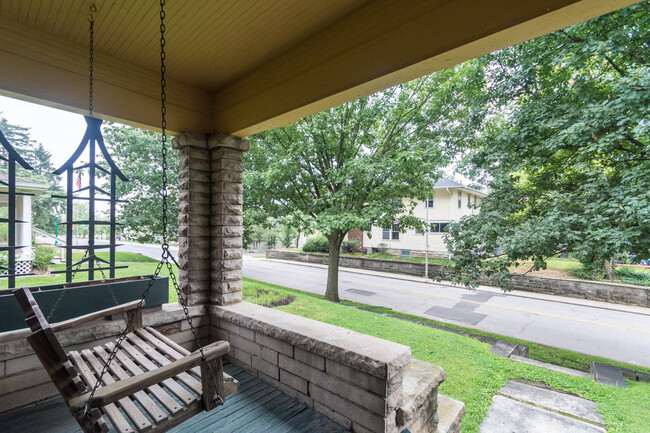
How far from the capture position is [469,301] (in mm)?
9188

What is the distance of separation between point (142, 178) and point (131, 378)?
669cm

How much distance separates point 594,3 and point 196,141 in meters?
3.31

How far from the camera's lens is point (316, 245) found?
59.6 ft

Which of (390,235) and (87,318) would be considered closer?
(87,318)

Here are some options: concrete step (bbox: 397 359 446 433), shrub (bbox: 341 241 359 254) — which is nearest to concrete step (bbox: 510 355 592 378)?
concrete step (bbox: 397 359 446 433)

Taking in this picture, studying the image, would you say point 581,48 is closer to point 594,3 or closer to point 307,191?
point 594,3

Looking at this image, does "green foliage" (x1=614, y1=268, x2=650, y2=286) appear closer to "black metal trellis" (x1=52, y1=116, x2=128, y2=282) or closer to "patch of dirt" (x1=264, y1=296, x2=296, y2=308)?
"patch of dirt" (x1=264, y1=296, x2=296, y2=308)

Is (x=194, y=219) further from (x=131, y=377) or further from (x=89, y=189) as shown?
(x=131, y=377)

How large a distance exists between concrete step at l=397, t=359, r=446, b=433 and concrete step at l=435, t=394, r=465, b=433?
0.08 metres

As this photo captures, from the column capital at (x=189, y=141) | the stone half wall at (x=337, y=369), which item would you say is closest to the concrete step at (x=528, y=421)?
the stone half wall at (x=337, y=369)

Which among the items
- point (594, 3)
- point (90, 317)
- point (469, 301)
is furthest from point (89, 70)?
point (469, 301)

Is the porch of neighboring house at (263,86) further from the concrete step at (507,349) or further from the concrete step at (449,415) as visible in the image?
the concrete step at (507,349)

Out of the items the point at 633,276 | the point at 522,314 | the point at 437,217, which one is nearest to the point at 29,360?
the point at 522,314

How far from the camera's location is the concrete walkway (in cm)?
284
